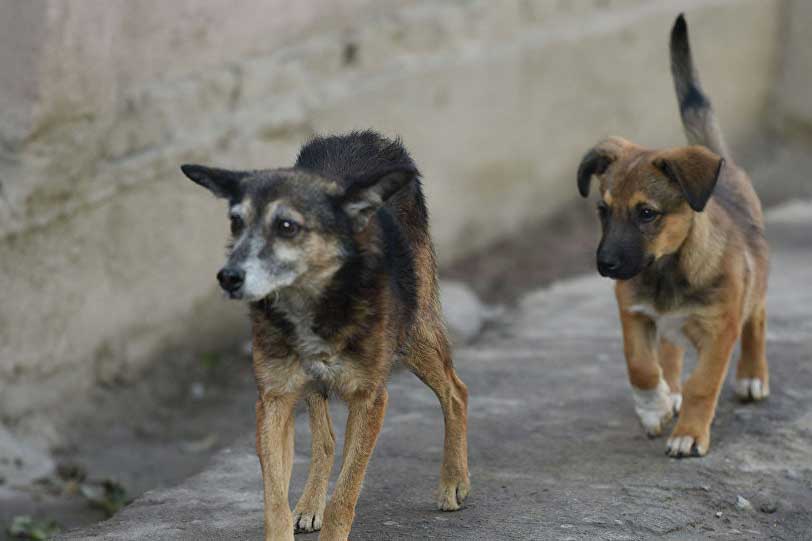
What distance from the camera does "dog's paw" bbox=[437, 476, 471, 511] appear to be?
205 inches

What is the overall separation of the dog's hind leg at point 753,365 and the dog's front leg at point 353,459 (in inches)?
93.9

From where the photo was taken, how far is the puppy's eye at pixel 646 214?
5582 mm

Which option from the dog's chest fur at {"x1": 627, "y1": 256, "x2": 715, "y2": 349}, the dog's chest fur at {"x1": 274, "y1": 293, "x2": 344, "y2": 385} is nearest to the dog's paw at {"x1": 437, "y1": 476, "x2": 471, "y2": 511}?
the dog's chest fur at {"x1": 274, "y1": 293, "x2": 344, "y2": 385}

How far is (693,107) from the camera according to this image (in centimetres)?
662

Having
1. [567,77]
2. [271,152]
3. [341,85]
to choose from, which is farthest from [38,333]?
[567,77]

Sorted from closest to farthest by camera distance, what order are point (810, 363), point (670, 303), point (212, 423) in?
point (670, 303)
point (810, 363)
point (212, 423)

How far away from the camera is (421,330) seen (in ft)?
16.9

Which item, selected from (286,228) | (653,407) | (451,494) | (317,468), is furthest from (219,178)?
(653,407)

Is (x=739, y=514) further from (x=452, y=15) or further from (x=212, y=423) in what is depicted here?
(x=452, y=15)

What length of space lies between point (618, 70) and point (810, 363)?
463 cm

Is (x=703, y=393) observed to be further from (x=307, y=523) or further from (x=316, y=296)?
(x=316, y=296)

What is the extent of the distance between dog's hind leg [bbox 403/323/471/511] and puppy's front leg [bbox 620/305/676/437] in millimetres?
918

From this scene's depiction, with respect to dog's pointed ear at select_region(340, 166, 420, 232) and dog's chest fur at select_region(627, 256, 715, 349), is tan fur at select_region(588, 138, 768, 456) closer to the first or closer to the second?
dog's chest fur at select_region(627, 256, 715, 349)

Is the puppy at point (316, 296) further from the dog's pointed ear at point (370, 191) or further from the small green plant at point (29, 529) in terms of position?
the small green plant at point (29, 529)
